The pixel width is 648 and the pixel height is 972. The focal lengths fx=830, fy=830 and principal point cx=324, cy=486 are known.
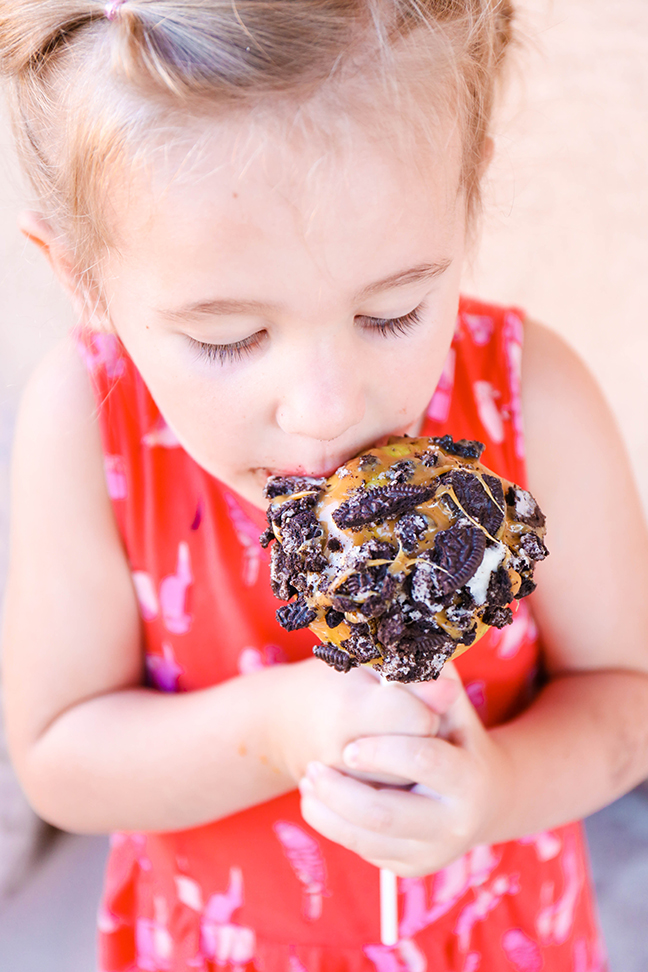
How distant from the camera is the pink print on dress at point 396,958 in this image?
0.98m

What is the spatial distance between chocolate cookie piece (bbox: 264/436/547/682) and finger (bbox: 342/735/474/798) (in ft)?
0.58

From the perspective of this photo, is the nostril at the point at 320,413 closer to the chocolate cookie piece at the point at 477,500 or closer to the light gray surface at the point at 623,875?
the chocolate cookie piece at the point at 477,500

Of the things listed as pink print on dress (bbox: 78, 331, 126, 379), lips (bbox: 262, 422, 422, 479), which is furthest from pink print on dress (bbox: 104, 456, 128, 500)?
lips (bbox: 262, 422, 422, 479)

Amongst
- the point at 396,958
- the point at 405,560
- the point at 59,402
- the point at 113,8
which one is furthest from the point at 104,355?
the point at 396,958

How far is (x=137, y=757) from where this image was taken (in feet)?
3.08

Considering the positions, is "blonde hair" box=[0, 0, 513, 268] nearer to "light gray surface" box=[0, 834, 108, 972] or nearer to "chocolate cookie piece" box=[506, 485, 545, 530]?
"chocolate cookie piece" box=[506, 485, 545, 530]

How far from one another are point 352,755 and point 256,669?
0.23 m

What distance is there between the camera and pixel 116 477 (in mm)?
990

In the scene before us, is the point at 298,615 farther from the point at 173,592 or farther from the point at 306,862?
the point at 306,862

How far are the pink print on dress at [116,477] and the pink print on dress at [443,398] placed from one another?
1.23ft

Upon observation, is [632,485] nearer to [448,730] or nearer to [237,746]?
[448,730]

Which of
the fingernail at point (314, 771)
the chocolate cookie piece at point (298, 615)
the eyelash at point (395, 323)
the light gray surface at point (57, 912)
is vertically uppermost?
the eyelash at point (395, 323)

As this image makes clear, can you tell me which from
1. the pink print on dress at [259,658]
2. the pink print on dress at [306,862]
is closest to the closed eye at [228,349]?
the pink print on dress at [259,658]

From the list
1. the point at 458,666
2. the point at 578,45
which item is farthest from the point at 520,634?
the point at 578,45
